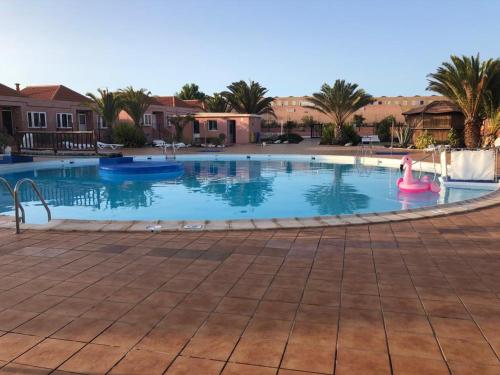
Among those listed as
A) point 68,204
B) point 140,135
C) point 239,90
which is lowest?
point 68,204

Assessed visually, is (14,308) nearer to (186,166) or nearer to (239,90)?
(186,166)

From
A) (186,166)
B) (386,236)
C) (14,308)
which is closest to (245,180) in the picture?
(186,166)

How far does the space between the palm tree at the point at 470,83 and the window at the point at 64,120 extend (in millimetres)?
24233

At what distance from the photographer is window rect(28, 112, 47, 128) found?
26.8 m

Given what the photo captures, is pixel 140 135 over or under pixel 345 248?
over

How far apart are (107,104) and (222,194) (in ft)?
60.6

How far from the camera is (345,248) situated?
5371 mm

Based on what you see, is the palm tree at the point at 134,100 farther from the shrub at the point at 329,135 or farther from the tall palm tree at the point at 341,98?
the shrub at the point at 329,135

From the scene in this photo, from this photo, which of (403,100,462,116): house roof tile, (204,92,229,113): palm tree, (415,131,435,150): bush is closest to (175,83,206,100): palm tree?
(204,92,229,113): palm tree

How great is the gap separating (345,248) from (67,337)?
349cm

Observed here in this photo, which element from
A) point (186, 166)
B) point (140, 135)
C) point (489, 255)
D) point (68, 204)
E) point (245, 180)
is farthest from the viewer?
point (140, 135)

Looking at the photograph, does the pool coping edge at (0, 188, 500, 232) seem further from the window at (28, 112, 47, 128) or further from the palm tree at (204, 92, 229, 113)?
the palm tree at (204, 92, 229, 113)

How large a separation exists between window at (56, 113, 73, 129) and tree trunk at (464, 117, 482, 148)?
2591cm

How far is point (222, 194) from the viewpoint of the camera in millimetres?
12875
